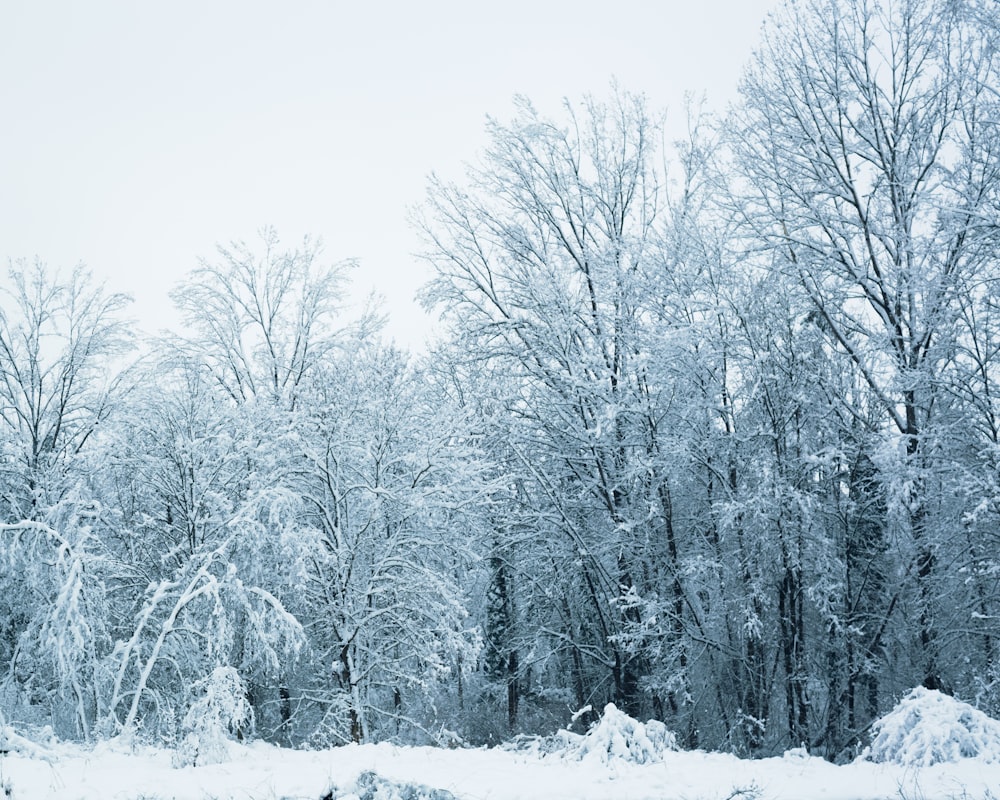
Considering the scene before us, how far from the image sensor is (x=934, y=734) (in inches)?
276

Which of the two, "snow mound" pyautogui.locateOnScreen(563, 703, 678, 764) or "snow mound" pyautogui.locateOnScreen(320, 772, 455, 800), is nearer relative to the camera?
"snow mound" pyautogui.locateOnScreen(320, 772, 455, 800)

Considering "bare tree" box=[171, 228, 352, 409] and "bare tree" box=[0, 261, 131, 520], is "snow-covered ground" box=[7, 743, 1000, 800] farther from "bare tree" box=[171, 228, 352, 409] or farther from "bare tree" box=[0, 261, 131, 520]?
"bare tree" box=[171, 228, 352, 409]

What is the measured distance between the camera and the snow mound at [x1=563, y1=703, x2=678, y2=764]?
765 centimetres

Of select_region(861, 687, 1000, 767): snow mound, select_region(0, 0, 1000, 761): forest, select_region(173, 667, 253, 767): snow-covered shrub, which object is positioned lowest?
select_region(173, 667, 253, 767): snow-covered shrub

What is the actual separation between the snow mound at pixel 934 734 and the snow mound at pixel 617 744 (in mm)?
2118

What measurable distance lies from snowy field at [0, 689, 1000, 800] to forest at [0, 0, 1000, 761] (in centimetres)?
215

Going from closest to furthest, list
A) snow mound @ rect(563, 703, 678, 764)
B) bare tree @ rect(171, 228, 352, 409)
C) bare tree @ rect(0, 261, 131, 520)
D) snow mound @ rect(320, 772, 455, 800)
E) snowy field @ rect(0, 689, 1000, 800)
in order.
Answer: snow mound @ rect(320, 772, 455, 800)
snowy field @ rect(0, 689, 1000, 800)
snow mound @ rect(563, 703, 678, 764)
bare tree @ rect(0, 261, 131, 520)
bare tree @ rect(171, 228, 352, 409)

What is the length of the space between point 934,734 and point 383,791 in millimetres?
4972

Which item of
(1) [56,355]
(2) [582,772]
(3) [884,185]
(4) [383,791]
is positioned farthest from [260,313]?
(4) [383,791]

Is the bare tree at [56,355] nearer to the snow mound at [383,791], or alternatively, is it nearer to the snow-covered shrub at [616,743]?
the snow mound at [383,791]

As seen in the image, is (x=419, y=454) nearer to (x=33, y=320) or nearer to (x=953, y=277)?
(x=953, y=277)

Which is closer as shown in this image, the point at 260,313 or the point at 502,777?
the point at 502,777

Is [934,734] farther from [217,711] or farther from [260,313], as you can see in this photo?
[260,313]

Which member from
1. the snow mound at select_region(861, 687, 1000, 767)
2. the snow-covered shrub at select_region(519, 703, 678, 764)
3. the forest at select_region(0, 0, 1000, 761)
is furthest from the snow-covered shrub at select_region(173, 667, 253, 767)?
the snow mound at select_region(861, 687, 1000, 767)
